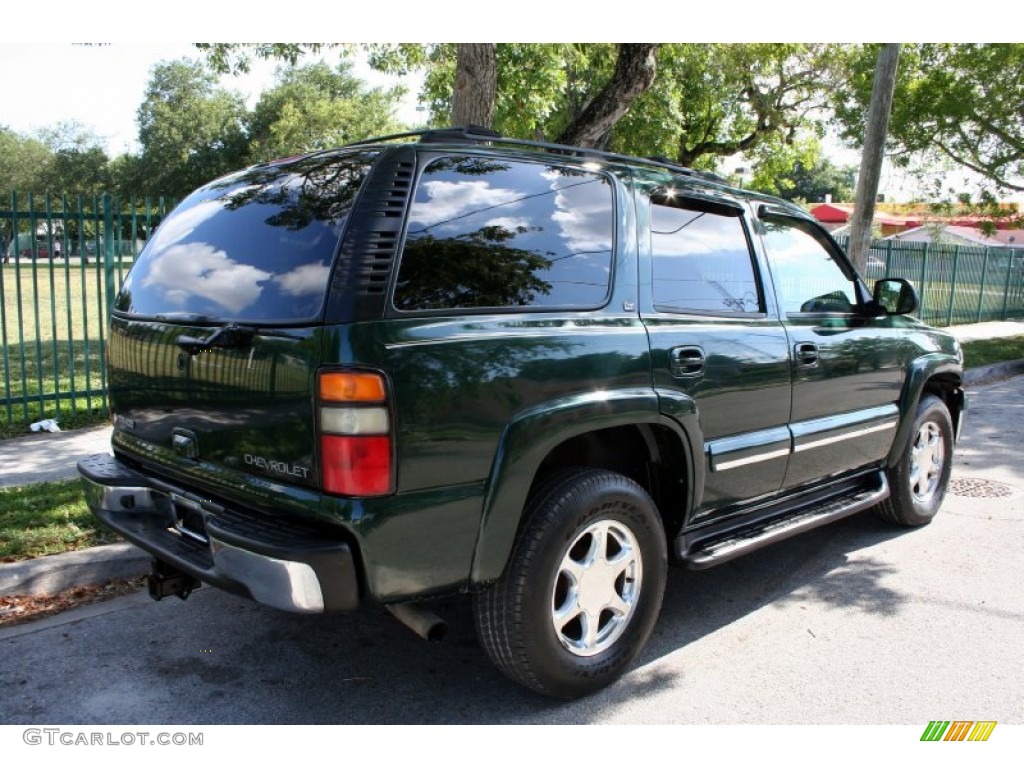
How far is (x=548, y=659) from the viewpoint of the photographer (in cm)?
298

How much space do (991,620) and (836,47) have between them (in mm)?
18311

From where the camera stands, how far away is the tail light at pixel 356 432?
2529mm

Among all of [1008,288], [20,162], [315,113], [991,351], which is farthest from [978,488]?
[20,162]

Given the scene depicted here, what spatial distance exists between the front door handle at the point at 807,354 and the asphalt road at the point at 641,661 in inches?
46.5

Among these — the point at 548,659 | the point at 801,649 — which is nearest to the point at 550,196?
the point at 548,659

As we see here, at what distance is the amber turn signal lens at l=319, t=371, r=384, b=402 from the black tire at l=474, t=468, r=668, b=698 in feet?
2.54

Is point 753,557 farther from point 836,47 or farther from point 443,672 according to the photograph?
point 836,47

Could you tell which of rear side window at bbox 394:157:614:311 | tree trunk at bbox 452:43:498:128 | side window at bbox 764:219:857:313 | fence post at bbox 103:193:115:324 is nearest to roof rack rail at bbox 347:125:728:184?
rear side window at bbox 394:157:614:311

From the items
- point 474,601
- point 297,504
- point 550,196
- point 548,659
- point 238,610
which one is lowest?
point 238,610

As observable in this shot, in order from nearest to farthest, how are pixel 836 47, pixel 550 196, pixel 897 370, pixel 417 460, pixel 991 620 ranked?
pixel 417 460
pixel 550 196
pixel 991 620
pixel 897 370
pixel 836 47

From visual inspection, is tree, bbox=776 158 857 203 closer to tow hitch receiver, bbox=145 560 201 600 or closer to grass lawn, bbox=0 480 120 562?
grass lawn, bbox=0 480 120 562

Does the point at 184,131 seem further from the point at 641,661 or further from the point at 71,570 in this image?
the point at 641,661
